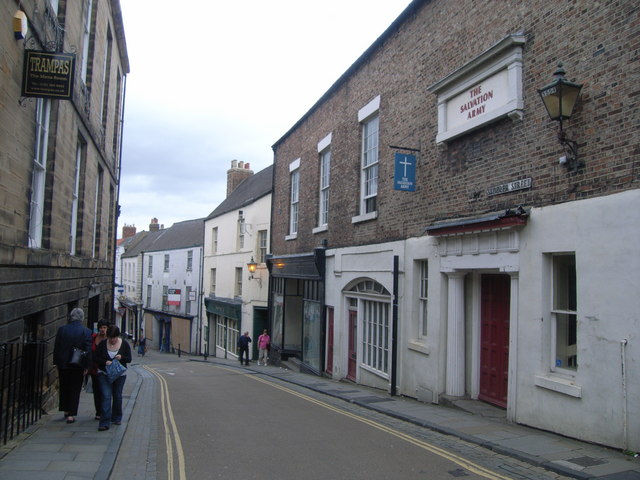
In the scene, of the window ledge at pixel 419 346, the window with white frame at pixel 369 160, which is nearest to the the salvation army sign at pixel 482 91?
the window with white frame at pixel 369 160

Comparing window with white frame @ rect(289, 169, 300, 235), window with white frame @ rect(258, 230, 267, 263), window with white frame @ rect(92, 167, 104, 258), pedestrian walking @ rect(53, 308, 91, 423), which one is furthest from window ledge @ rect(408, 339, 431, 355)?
window with white frame @ rect(258, 230, 267, 263)

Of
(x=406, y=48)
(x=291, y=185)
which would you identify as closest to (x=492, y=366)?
(x=406, y=48)

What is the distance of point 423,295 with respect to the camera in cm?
1120

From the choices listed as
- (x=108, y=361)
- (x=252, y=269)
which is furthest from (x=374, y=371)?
(x=252, y=269)

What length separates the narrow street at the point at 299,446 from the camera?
593 centimetres

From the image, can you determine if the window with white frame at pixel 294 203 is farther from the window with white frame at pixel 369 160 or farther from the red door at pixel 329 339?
the window with white frame at pixel 369 160

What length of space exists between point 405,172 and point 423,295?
2648 mm

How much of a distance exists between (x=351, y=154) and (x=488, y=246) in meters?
6.69

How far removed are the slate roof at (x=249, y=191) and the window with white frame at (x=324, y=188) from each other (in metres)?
6.59

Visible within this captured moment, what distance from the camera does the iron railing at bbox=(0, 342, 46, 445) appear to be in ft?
20.7

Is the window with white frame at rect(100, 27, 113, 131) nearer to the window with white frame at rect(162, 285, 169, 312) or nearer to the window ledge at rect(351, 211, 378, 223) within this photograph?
the window ledge at rect(351, 211, 378, 223)

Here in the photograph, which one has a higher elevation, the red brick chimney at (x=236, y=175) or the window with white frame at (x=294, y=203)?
the red brick chimney at (x=236, y=175)

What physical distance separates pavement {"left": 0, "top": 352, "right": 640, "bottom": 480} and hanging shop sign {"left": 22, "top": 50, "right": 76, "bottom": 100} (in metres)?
4.42

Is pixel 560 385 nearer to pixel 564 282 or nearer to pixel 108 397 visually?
pixel 564 282
